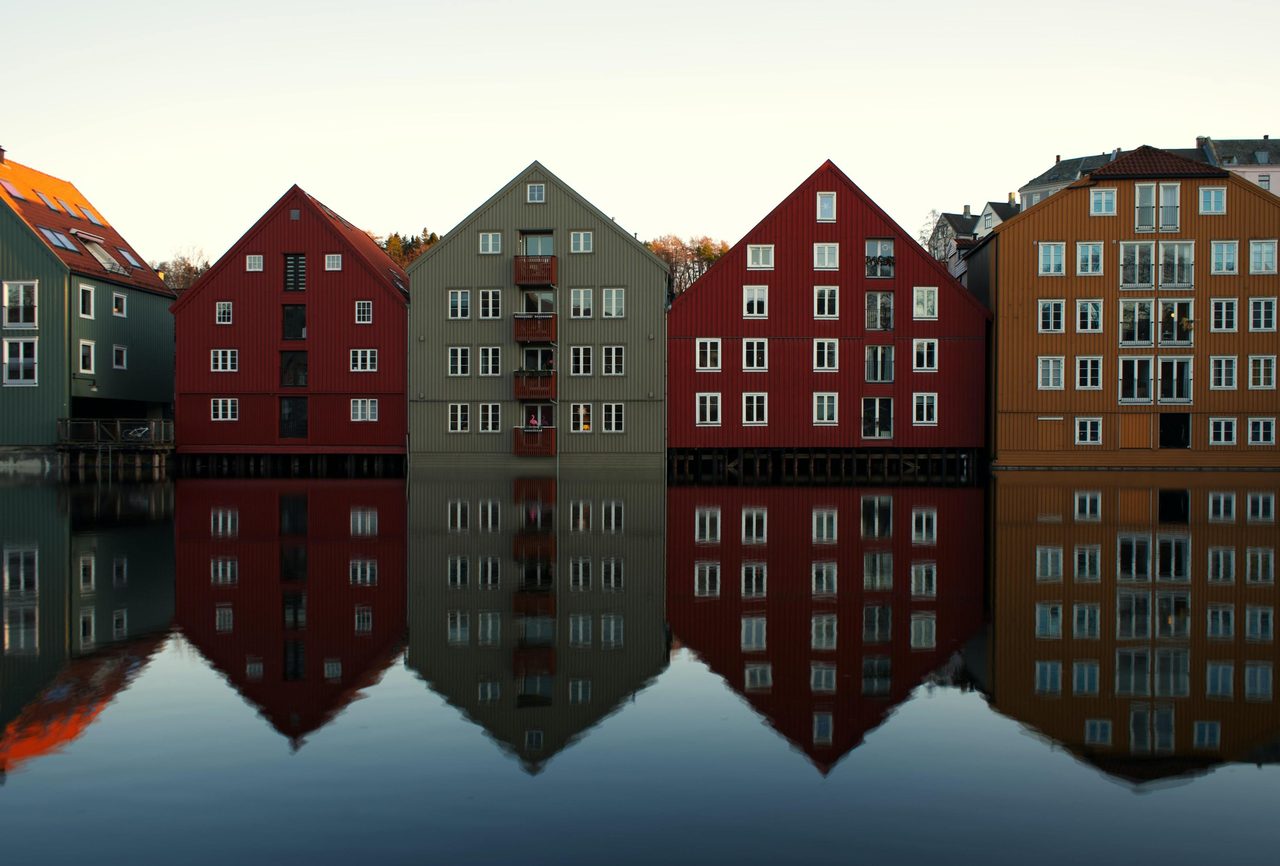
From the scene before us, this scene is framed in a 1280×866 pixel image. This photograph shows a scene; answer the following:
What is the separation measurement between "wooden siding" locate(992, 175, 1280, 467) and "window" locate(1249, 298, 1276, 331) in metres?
0.25

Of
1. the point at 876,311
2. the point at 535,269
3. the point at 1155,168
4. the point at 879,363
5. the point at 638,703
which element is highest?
the point at 1155,168

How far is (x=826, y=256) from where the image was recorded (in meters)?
53.4

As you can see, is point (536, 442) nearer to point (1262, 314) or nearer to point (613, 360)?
point (613, 360)

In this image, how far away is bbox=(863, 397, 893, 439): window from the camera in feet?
175

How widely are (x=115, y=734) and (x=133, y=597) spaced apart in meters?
7.34

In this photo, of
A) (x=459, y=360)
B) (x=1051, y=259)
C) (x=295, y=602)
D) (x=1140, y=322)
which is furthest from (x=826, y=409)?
(x=295, y=602)

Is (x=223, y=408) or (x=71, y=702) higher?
(x=223, y=408)

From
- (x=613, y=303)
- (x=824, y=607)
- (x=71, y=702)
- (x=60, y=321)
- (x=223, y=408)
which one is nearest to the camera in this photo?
(x=71, y=702)

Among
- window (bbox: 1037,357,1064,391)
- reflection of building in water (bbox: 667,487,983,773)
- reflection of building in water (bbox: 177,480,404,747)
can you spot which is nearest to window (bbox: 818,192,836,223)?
window (bbox: 1037,357,1064,391)

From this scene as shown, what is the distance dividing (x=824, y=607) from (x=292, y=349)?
45.5 metres

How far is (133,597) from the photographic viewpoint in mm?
16312

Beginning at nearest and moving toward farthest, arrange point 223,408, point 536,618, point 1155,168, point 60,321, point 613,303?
point 536,618 < point 1155,168 < point 613,303 < point 60,321 < point 223,408

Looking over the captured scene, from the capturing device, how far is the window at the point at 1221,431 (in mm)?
52156

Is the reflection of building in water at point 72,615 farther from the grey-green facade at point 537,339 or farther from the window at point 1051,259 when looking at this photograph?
the window at point 1051,259
